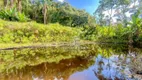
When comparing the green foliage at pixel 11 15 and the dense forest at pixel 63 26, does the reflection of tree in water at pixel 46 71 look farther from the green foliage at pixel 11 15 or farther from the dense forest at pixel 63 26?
the green foliage at pixel 11 15

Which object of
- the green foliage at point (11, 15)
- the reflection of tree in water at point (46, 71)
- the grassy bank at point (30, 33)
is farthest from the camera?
the green foliage at point (11, 15)

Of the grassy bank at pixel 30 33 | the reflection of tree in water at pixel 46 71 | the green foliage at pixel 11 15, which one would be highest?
the green foliage at pixel 11 15

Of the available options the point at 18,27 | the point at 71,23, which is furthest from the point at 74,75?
the point at 71,23

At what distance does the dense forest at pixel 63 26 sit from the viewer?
14250 millimetres

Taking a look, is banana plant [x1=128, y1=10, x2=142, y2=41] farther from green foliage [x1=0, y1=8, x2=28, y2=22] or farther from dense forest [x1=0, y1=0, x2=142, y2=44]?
green foliage [x1=0, y1=8, x2=28, y2=22]

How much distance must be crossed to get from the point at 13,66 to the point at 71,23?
78.6 feet

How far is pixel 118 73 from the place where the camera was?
20.7ft

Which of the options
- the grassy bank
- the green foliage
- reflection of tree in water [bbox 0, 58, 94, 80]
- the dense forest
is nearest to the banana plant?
the dense forest

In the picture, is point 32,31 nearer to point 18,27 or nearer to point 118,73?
point 18,27

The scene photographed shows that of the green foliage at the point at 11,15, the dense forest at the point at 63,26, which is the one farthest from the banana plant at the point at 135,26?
the green foliage at the point at 11,15

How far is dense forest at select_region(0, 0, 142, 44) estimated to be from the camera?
14.2m

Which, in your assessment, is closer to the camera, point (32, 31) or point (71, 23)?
point (32, 31)

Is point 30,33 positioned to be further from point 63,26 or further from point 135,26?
point 135,26

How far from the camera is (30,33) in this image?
48.2 feet
